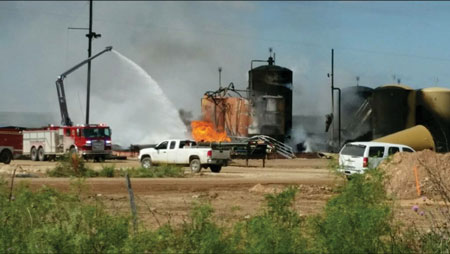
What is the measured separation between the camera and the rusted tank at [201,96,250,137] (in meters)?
69.1

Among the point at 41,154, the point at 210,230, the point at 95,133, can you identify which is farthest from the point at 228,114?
the point at 210,230

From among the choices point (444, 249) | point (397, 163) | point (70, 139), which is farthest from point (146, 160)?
point (444, 249)

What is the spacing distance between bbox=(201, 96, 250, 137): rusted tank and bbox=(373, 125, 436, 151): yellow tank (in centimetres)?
2357

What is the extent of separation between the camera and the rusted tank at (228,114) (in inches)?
2721

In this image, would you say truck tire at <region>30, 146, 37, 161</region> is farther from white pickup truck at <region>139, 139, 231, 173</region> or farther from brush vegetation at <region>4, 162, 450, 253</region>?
brush vegetation at <region>4, 162, 450, 253</region>

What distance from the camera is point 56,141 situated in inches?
2265

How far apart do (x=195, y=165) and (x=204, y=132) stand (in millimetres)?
26173

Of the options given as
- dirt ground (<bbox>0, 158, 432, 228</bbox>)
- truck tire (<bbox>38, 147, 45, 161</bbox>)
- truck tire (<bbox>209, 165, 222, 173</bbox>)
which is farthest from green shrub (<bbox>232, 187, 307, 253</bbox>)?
truck tire (<bbox>38, 147, 45, 161</bbox>)

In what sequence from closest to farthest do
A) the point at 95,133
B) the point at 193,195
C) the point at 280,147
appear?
the point at 193,195 → the point at 95,133 → the point at 280,147

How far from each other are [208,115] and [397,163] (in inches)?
1699

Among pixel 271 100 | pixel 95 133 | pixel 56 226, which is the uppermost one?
pixel 271 100

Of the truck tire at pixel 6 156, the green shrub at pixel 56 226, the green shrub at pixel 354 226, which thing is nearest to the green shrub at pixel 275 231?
the green shrub at pixel 354 226

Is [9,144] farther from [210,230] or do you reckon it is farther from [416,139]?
[210,230]

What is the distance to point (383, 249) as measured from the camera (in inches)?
405
